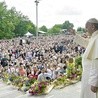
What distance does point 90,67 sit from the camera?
4586 millimetres

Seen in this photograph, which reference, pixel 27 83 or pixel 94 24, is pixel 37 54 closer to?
pixel 27 83

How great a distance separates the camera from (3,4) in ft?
291

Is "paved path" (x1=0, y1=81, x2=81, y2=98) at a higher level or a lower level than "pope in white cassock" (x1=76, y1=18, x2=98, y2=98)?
lower

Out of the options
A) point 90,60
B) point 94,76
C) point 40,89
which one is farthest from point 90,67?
point 40,89

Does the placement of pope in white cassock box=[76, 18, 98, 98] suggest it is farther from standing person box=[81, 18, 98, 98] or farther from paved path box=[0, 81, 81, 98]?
paved path box=[0, 81, 81, 98]

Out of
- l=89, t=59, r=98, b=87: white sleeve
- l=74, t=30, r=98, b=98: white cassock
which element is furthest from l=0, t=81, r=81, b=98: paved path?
l=89, t=59, r=98, b=87: white sleeve

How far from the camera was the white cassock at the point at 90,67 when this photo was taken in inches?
168

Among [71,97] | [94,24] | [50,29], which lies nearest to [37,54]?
[71,97]

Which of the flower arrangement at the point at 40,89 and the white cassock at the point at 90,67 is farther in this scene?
the flower arrangement at the point at 40,89

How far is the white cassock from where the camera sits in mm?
4277

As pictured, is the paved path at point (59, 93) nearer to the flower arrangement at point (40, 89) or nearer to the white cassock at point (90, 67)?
the flower arrangement at point (40, 89)

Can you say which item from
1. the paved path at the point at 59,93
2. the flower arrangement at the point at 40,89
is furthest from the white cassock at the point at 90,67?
the flower arrangement at the point at 40,89

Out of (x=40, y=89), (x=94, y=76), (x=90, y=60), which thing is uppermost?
(x=90, y=60)

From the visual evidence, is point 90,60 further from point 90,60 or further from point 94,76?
point 94,76
